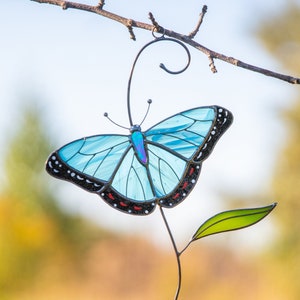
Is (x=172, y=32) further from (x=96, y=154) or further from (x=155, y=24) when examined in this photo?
(x=96, y=154)

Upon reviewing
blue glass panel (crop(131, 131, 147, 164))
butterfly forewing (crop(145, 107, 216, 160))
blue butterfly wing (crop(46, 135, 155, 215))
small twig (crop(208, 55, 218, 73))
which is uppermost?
small twig (crop(208, 55, 218, 73))

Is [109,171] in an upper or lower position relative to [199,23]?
lower

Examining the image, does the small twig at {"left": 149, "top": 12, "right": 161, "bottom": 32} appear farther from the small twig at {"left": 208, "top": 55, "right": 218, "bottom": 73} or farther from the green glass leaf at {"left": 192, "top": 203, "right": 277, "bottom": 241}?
the green glass leaf at {"left": 192, "top": 203, "right": 277, "bottom": 241}

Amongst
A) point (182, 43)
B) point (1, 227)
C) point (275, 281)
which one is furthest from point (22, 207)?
point (182, 43)

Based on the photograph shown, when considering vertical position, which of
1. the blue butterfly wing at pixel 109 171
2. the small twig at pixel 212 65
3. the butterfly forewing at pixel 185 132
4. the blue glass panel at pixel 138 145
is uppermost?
the small twig at pixel 212 65

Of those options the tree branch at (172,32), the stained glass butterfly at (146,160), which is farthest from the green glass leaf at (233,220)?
the tree branch at (172,32)

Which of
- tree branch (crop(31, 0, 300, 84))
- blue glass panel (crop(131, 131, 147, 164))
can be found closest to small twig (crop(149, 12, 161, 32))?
tree branch (crop(31, 0, 300, 84))

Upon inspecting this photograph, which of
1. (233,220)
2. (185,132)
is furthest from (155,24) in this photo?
(233,220)

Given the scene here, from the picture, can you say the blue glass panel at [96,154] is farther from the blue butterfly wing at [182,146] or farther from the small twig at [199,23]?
the small twig at [199,23]
